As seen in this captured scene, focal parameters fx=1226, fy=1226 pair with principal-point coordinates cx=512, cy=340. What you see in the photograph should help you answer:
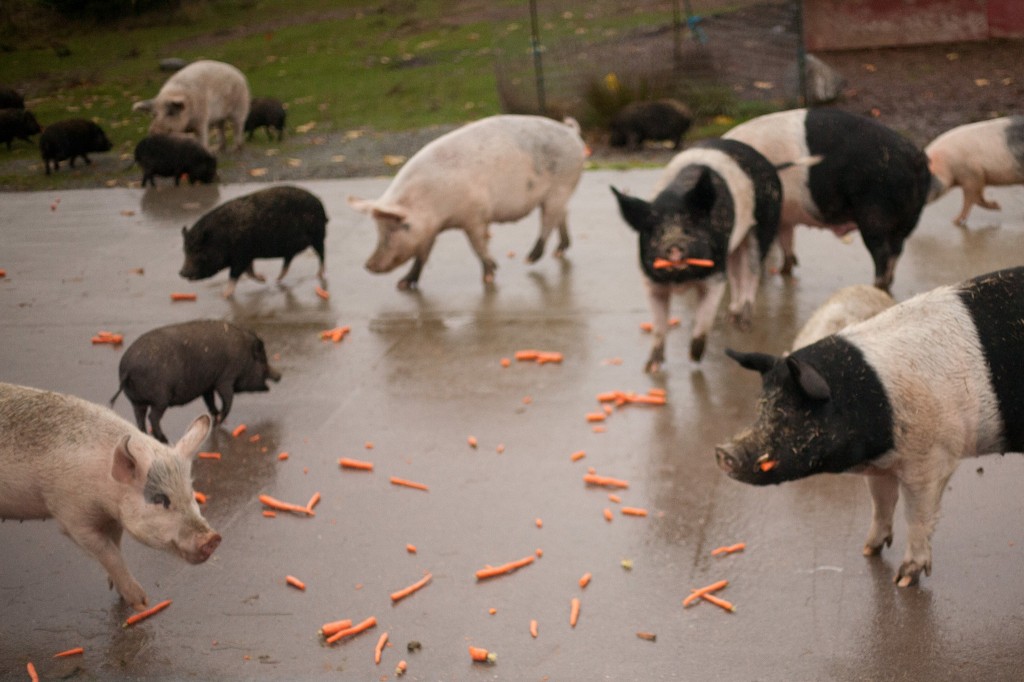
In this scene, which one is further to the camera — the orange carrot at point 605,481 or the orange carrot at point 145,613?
the orange carrot at point 605,481

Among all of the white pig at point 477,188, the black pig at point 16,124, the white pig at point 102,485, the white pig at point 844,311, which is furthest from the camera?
the black pig at point 16,124

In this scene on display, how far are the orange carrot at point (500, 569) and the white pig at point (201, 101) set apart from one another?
1103cm

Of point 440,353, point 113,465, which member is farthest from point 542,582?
point 440,353

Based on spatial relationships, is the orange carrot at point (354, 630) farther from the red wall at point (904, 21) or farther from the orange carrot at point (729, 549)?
the red wall at point (904, 21)

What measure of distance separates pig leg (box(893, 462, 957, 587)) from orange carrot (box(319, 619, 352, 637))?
2.22m

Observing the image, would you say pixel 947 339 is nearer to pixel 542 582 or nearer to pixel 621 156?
pixel 542 582

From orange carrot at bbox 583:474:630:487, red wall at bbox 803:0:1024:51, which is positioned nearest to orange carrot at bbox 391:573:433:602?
orange carrot at bbox 583:474:630:487

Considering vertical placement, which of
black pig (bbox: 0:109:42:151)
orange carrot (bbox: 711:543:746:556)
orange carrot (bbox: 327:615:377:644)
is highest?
orange carrot (bbox: 327:615:377:644)

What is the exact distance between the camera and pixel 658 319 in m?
7.30

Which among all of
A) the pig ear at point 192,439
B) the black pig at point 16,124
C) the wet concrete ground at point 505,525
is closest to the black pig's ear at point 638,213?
the wet concrete ground at point 505,525

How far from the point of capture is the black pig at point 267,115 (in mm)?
16359

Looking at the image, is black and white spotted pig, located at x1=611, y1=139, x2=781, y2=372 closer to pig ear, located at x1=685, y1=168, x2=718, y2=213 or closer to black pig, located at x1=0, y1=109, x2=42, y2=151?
pig ear, located at x1=685, y1=168, x2=718, y2=213

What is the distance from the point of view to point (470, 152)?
9.28 meters

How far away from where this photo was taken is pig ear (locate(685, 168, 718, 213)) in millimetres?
6863
